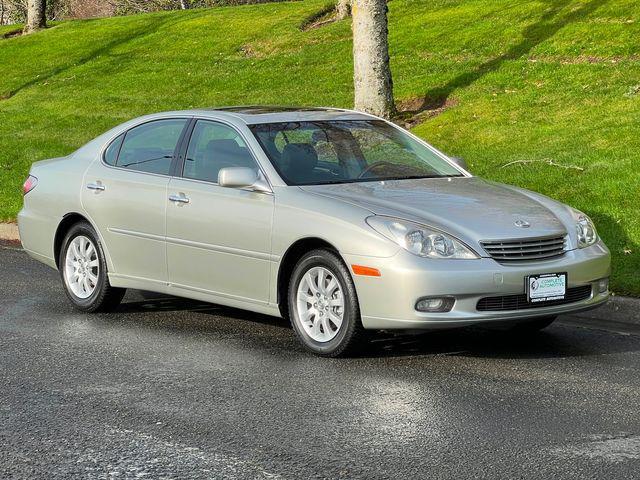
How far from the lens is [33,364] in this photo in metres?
7.49

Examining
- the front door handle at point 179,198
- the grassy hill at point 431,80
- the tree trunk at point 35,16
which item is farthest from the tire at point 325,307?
the tree trunk at point 35,16

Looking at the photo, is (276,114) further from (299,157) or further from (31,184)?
(31,184)

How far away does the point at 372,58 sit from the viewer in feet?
58.1

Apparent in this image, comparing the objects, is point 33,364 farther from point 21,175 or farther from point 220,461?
point 21,175

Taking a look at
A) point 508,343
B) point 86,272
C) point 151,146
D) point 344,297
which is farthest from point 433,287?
point 86,272

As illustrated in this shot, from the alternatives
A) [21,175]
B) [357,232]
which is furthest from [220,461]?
[21,175]

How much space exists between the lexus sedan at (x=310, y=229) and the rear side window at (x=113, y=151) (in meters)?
0.03

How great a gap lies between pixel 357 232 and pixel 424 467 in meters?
2.35

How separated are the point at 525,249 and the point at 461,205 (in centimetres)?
54

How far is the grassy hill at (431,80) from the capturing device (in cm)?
1385

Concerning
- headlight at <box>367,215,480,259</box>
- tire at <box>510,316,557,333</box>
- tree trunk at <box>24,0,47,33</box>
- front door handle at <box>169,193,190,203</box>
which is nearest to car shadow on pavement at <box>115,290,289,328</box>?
front door handle at <box>169,193,190,203</box>

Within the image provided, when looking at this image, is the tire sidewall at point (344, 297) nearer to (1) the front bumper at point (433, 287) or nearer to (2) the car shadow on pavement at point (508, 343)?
(1) the front bumper at point (433, 287)

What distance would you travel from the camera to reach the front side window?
334 inches

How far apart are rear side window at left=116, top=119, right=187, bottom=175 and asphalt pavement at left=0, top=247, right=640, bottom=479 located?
1160 millimetres
